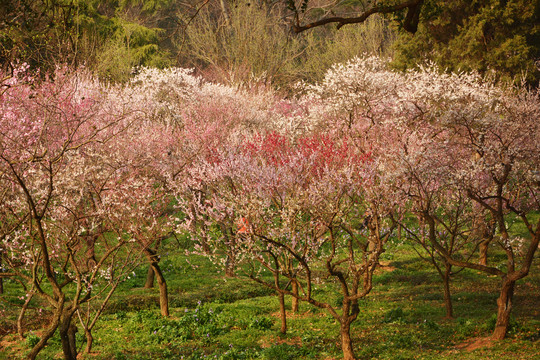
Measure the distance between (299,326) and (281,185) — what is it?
401 cm

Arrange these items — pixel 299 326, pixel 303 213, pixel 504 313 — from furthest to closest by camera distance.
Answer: pixel 303 213 → pixel 299 326 → pixel 504 313

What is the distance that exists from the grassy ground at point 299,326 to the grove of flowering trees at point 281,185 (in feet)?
2.46

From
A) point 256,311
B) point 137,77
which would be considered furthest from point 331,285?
point 137,77

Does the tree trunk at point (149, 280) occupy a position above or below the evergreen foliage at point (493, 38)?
below

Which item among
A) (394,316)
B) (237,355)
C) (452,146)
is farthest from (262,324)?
(452,146)

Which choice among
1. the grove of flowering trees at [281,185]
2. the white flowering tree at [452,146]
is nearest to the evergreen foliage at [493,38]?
the white flowering tree at [452,146]

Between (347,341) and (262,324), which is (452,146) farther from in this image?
(347,341)

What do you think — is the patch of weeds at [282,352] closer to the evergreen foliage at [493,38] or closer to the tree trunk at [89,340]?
the tree trunk at [89,340]

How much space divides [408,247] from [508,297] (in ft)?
49.4

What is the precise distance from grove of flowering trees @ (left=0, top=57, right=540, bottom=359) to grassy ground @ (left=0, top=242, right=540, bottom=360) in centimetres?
75

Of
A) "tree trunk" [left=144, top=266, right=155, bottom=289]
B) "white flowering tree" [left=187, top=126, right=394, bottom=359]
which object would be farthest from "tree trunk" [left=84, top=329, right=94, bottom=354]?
"tree trunk" [left=144, top=266, right=155, bottom=289]

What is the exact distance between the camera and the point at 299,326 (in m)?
15.1

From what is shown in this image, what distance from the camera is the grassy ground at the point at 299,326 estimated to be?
40.2ft

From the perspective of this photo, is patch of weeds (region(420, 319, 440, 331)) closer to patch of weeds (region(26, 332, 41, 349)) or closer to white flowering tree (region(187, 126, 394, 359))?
white flowering tree (region(187, 126, 394, 359))
